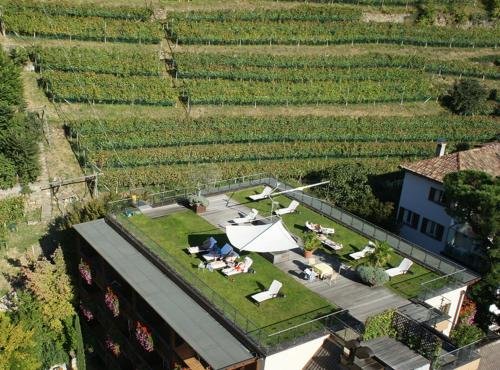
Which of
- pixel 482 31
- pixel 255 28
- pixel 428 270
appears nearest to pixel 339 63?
pixel 255 28

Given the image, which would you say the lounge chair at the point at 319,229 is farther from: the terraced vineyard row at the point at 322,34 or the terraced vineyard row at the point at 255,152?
the terraced vineyard row at the point at 322,34

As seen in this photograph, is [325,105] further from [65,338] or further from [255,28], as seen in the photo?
[65,338]

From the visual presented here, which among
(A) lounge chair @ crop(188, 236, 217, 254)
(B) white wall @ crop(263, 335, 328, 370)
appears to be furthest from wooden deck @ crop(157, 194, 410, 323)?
(A) lounge chair @ crop(188, 236, 217, 254)

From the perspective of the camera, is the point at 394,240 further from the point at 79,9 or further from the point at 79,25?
the point at 79,9

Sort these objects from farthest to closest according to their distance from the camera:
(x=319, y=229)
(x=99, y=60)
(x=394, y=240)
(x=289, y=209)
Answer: (x=99, y=60)
(x=289, y=209)
(x=319, y=229)
(x=394, y=240)

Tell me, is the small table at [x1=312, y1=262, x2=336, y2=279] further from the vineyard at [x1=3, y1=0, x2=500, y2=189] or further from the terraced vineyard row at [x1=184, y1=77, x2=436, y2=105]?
the terraced vineyard row at [x1=184, y1=77, x2=436, y2=105]

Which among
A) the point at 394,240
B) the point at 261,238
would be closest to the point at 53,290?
the point at 261,238

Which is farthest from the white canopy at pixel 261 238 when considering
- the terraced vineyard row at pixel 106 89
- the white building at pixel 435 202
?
the terraced vineyard row at pixel 106 89
